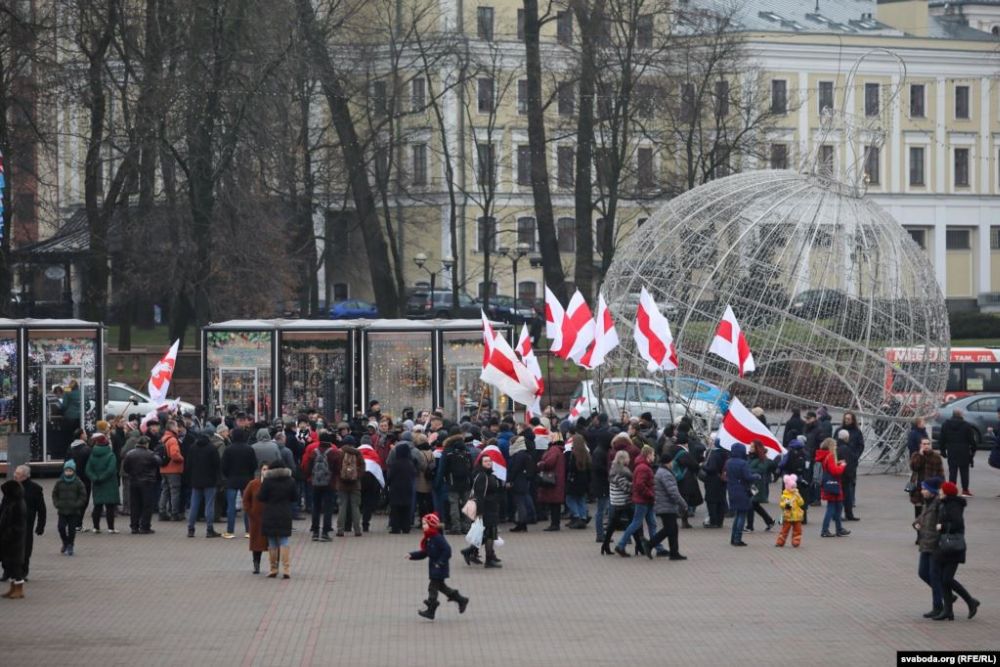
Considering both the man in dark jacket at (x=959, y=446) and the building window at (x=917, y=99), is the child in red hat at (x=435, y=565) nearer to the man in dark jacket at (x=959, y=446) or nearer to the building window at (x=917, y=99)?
the man in dark jacket at (x=959, y=446)

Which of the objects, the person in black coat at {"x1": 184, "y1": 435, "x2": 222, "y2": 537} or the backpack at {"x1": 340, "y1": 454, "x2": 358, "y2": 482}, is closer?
the backpack at {"x1": 340, "y1": 454, "x2": 358, "y2": 482}

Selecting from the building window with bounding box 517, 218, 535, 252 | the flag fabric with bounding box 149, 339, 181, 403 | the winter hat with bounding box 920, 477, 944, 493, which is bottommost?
the winter hat with bounding box 920, 477, 944, 493

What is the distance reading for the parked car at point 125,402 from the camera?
35.7 m

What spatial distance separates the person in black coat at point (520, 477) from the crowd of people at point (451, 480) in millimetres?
20

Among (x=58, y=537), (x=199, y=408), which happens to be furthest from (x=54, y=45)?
(x=58, y=537)

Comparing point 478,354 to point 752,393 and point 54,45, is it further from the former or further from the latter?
point 54,45

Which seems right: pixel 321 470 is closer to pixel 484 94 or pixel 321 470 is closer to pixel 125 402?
pixel 125 402

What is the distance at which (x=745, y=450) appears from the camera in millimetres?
21703

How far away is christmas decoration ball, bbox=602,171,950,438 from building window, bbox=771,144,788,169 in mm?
25177

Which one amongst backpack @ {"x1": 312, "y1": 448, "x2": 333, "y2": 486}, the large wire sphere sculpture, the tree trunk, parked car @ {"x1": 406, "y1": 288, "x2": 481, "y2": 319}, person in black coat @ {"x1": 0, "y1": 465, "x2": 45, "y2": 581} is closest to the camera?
person in black coat @ {"x1": 0, "y1": 465, "x2": 45, "y2": 581}

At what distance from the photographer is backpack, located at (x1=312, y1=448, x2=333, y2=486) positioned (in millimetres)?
21859

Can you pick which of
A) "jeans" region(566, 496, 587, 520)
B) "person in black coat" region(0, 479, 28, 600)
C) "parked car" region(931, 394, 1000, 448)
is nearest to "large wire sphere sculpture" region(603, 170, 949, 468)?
"jeans" region(566, 496, 587, 520)

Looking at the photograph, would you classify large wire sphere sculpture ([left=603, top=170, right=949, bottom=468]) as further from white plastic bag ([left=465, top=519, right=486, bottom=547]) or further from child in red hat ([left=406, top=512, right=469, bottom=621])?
child in red hat ([left=406, top=512, right=469, bottom=621])

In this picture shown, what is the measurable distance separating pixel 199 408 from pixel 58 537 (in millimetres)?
8530
